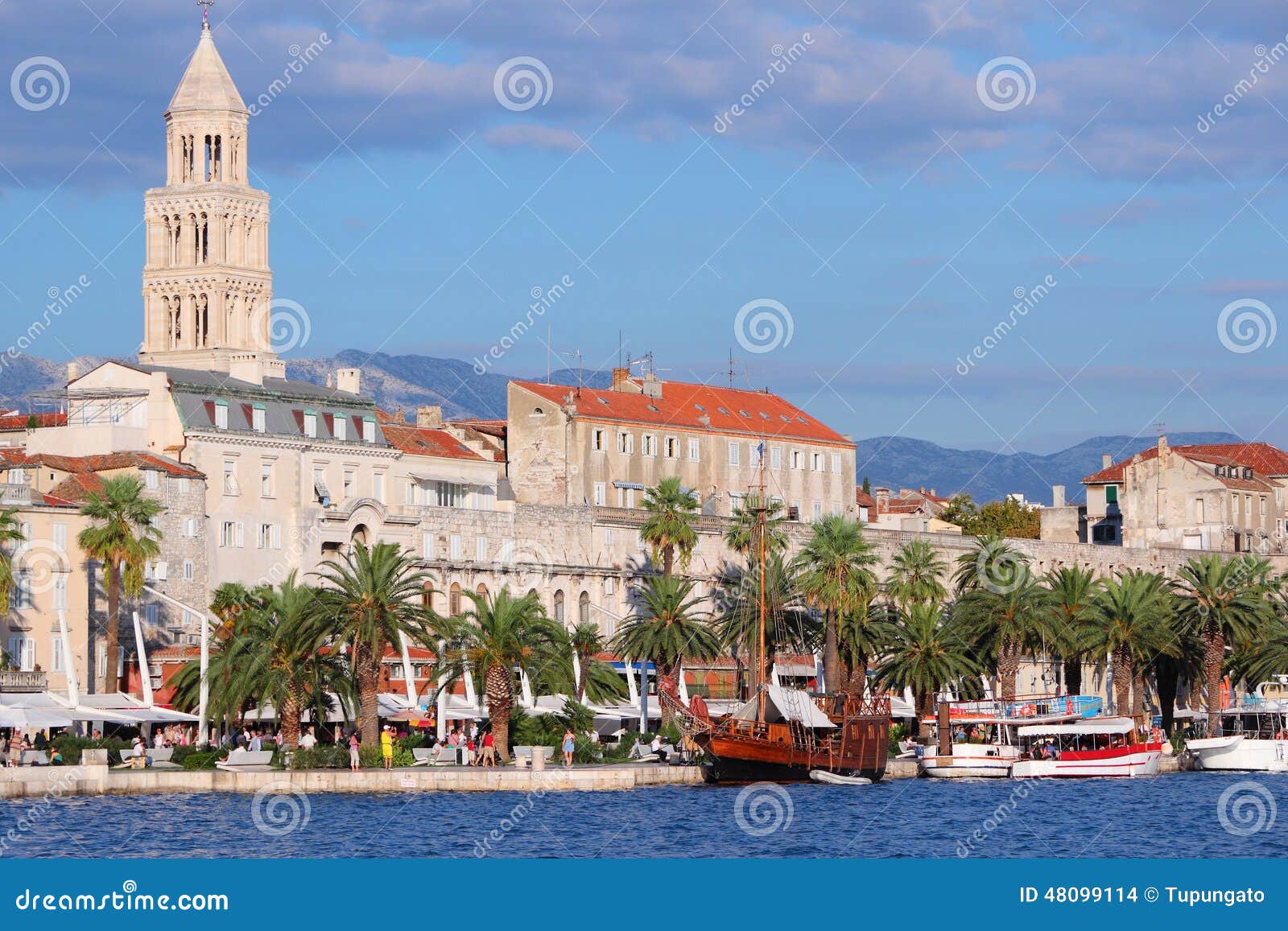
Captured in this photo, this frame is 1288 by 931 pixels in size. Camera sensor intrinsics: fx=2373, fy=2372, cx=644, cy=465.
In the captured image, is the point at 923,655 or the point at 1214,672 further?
the point at 1214,672

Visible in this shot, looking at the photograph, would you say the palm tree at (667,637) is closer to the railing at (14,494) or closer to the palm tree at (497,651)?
the palm tree at (497,651)

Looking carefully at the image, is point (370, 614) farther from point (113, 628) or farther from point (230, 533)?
point (230, 533)

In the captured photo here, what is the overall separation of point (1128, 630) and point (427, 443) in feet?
114

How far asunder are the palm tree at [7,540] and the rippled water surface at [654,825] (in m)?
11.9

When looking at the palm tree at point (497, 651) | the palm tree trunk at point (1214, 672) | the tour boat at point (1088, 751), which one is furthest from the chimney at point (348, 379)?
the palm tree trunk at point (1214, 672)

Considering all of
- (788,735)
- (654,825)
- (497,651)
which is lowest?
(654,825)

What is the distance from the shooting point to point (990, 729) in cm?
10225

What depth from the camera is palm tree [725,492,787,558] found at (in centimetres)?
10419

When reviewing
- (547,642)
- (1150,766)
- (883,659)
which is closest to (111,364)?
(547,642)

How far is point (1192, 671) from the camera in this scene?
107 m

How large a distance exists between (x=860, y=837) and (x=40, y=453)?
1841 inches

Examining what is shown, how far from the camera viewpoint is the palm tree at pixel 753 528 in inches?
4102

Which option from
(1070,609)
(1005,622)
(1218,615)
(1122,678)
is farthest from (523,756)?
(1218,615)

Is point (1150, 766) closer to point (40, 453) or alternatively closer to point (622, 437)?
point (622, 437)
